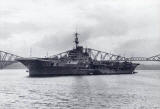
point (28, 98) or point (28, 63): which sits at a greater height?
point (28, 63)

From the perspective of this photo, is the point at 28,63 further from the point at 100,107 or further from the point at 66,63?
the point at 100,107

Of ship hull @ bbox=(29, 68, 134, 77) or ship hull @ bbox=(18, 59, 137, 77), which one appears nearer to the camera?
ship hull @ bbox=(18, 59, 137, 77)

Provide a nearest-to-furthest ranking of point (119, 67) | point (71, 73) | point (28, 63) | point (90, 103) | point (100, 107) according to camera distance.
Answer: point (100, 107) < point (90, 103) < point (28, 63) < point (71, 73) < point (119, 67)

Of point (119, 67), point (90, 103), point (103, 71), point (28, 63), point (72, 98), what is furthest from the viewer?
point (119, 67)

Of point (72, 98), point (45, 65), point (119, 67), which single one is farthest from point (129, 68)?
point (72, 98)

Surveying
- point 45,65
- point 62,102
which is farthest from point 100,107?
point 45,65

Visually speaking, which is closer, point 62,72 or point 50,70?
point 50,70

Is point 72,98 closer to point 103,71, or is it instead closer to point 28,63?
point 28,63

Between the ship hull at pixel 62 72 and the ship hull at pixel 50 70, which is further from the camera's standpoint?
the ship hull at pixel 62 72

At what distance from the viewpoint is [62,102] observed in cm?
3794

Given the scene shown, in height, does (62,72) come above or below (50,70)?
below

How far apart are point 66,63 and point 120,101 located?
66.3 m

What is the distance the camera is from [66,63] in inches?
4141

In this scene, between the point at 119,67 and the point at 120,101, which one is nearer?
the point at 120,101
